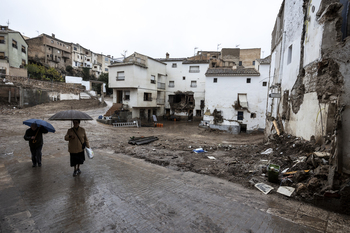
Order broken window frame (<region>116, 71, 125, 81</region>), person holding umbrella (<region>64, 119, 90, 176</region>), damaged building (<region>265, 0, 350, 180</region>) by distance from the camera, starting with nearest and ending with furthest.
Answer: damaged building (<region>265, 0, 350, 180</region>), person holding umbrella (<region>64, 119, 90, 176</region>), broken window frame (<region>116, 71, 125, 81</region>)

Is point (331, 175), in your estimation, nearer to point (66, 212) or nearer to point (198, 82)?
point (66, 212)

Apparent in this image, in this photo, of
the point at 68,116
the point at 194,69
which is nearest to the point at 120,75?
the point at 194,69

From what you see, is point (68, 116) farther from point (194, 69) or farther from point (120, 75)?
point (194, 69)

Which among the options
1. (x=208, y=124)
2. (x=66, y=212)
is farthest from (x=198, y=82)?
(x=66, y=212)

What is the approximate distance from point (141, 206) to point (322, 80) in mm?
6167

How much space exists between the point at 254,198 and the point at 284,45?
30.3 feet

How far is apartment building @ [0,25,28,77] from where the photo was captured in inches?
1174

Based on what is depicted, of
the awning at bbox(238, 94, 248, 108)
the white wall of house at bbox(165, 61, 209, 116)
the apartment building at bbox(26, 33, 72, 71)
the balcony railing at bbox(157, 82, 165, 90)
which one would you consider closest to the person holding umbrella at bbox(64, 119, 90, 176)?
the awning at bbox(238, 94, 248, 108)

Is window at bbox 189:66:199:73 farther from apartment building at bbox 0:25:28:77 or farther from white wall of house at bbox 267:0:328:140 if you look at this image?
apartment building at bbox 0:25:28:77

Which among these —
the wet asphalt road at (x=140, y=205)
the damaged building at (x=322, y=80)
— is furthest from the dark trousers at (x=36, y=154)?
the damaged building at (x=322, y=80)

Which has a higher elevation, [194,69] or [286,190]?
[194,69]

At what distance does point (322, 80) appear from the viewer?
534cm

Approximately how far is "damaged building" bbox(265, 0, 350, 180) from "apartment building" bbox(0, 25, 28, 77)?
39.2 m

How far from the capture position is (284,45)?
10109 millimetres
